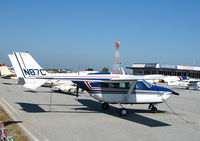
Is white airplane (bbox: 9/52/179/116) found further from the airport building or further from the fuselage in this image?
the airport building

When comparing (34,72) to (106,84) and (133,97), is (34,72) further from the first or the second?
(133,97)

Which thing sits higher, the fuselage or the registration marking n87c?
the registration marking n87c

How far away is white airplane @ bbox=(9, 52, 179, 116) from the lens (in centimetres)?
1075

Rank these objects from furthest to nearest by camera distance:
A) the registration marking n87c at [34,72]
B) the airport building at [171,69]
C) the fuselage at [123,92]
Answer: the airport building at [171,69]
the fuselage at [123,92]
the registration marking n87c at [34,72]

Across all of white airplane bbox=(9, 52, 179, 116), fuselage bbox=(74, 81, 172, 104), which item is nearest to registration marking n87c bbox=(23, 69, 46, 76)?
white airplane bbox=(9, 52, 179, 116)

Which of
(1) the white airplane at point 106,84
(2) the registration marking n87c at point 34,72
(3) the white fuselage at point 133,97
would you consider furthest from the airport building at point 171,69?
(2) the registration marking n87c at point 34,72

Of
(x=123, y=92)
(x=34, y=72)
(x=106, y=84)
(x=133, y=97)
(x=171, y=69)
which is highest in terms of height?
(x=171, y=69)

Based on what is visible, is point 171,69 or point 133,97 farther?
point 171,69

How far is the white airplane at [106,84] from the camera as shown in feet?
35.3

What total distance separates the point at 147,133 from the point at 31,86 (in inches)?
236

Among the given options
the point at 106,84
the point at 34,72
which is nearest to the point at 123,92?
the point at 106,84

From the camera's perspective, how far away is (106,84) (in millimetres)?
11789

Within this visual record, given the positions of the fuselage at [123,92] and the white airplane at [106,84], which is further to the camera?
the fuselage at [123,92]

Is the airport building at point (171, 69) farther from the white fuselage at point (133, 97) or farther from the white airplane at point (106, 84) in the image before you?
the white airplane at point (106, 84)
